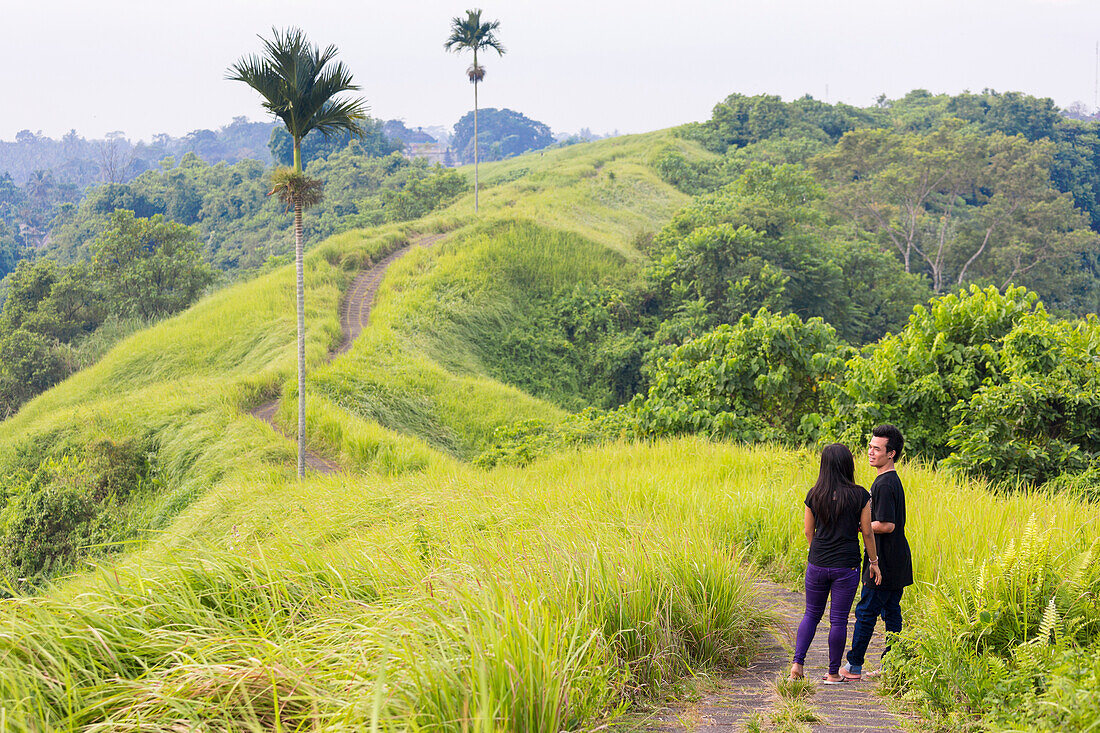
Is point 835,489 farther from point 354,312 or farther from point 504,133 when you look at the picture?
point 504,133

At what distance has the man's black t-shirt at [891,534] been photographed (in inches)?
151

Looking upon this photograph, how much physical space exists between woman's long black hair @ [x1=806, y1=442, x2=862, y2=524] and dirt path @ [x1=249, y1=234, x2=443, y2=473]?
9942 mm

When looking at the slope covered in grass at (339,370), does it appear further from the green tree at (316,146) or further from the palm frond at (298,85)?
the green tree at (316,146)

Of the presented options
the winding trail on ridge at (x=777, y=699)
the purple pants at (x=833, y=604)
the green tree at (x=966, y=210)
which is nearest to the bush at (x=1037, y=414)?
the winding trail on ridge at (x=777, y=699)

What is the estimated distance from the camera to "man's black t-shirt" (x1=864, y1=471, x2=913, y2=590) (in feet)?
12.6

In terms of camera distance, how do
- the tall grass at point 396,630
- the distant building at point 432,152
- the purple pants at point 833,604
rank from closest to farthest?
the tall grass at point 396,630 < the purple pants at point 833,604 < the distant building at point 432,152

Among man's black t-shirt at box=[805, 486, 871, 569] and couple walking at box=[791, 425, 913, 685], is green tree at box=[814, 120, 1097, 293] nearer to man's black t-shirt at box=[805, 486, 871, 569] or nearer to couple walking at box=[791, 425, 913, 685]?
couple walking at box=[791, 425, 913, 685]

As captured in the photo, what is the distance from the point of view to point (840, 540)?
3.83m

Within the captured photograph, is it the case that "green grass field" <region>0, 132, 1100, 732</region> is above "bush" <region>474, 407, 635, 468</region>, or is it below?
above

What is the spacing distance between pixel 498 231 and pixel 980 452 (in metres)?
20.9

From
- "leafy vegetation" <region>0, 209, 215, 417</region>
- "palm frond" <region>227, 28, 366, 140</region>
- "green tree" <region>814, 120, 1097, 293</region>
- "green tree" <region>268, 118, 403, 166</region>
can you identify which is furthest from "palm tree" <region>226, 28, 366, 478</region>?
"green tree" <region>268, 118, 403, 166</region>

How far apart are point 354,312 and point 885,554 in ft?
62.5

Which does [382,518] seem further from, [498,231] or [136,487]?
[498,231]

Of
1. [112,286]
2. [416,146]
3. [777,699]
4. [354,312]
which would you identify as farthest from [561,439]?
[416,146]
